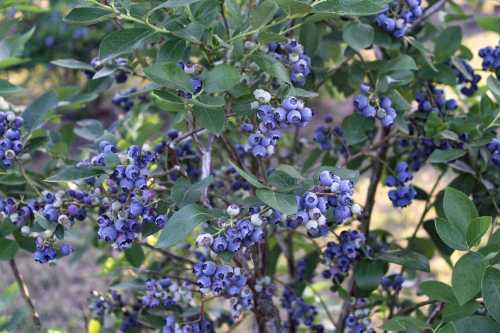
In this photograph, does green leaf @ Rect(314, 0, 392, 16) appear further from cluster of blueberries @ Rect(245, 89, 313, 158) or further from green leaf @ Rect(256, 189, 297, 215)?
green leaf @ Rect(256, 189, 297, 215)

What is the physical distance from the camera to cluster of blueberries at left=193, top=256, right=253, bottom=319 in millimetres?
1281

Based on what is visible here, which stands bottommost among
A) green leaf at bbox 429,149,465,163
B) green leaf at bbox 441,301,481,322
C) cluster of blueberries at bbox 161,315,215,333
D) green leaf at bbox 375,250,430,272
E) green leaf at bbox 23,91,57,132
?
cluster of blueberries at bbox 161,315,215,333

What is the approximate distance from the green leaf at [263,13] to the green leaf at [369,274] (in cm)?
63

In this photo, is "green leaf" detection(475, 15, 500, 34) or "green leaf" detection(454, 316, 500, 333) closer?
"green leaf" detection(454, 316, 500, 333)

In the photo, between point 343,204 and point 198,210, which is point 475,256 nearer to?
point 343,204

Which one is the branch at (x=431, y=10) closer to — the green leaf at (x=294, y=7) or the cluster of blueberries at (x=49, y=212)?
the green leaf at (x=294, y=7)

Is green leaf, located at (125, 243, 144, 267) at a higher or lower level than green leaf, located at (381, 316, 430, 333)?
lower

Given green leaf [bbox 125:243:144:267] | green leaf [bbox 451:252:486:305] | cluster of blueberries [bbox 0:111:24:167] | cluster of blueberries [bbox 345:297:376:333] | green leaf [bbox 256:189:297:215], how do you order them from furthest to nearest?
green leaf [bbox 125:243:144:267]
cluster of blueberries [bbox 345:297:376:333]
cluster of blueberries [bbox 0:111:24:167]
green leaf [bbox 451:252:486:305]
green leaf [bbox 256:189:297:215]

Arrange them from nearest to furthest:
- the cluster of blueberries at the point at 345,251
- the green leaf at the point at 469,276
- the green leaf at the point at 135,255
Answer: the green leaf at the point at 469,276 → the cluster of blueberries at the point at 345,251 → the green leaf at the point at 135,255

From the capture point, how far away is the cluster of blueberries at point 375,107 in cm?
153

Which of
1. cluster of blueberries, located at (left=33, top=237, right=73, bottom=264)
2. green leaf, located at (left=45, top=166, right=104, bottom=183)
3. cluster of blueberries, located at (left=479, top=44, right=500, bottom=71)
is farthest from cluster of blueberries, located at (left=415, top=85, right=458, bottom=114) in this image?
cluster of blueberries, located at (left=33, top=237, right=73, bottom=264)

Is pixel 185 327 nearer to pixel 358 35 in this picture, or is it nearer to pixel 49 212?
pixel 49 212

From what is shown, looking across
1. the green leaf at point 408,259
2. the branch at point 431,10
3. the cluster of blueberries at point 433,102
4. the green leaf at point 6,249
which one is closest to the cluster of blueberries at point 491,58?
the cluster of blueberries at point 433,102

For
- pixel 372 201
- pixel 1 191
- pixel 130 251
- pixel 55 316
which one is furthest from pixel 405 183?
pixel 55 316
